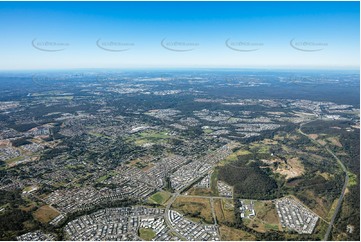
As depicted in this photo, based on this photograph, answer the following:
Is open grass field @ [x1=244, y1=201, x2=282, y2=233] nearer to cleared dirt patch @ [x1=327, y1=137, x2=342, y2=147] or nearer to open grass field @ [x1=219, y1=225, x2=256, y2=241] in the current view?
open grass field @ [x1=219, y1=225, x2=256, y2=241]

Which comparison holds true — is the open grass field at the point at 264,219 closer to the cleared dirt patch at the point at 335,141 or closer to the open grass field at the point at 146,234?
the open grass field at the point at 146,234

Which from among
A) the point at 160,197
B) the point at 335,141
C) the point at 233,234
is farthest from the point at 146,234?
the point at 335,141

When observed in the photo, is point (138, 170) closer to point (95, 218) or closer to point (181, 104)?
point (95, 218)

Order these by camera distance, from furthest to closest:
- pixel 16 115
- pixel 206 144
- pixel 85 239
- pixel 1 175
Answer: pixel 16 115 < pixel 206 144 < pixel 1 175 < pixel 85 239

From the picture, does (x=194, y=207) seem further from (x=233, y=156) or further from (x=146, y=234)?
(x=233, y=156)

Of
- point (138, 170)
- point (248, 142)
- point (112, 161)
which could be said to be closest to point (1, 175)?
point (112, 161)

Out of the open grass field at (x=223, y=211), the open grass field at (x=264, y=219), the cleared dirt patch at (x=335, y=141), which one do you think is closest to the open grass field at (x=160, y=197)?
the open grass field at (x=223, y=211)

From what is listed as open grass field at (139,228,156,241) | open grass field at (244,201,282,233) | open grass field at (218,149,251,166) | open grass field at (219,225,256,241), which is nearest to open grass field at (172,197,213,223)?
open grass field at (219,225,256,241)
